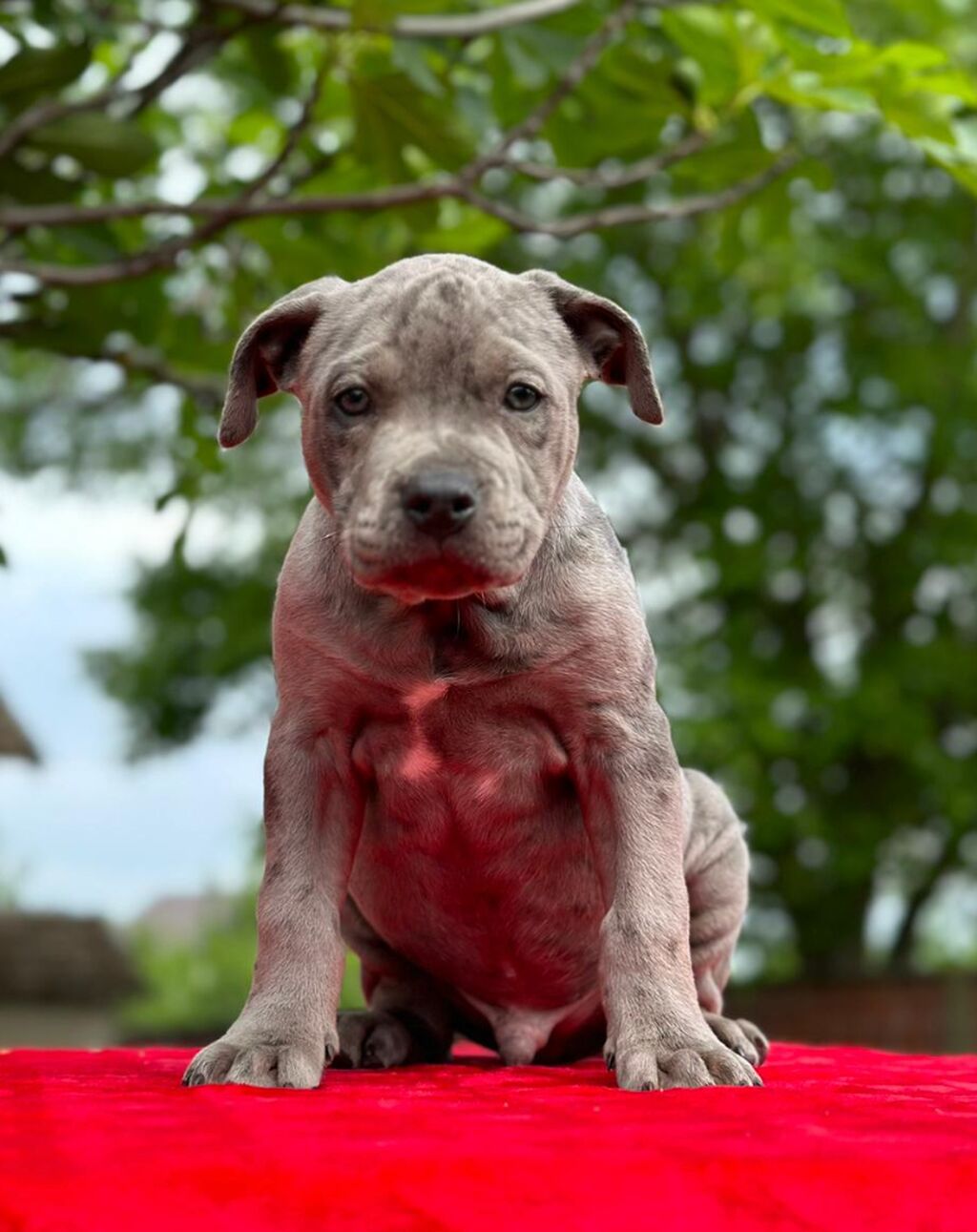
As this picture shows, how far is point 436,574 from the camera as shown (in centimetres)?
289

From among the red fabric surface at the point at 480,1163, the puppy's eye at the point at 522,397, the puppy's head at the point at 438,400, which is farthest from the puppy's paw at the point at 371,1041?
the puppy's eye at the point at 522,397

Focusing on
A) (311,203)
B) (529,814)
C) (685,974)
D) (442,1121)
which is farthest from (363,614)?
(311,203)

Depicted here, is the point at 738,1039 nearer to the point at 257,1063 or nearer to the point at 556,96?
the point at 257,1063

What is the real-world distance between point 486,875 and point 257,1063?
2.41ft

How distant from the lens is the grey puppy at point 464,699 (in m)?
2.97

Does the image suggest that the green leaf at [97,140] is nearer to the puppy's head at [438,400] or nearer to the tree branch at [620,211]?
the tree branch at [620,211]

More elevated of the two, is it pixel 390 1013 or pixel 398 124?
pixel 398 124

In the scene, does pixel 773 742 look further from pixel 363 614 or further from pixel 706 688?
pixel 363 614

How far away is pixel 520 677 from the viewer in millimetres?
3287

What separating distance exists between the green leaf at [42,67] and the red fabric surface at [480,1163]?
114 inches

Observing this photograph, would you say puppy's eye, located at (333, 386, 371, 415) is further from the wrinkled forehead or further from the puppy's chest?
the puppy's chest

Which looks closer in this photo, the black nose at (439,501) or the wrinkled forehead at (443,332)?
the black nose at (439,501)

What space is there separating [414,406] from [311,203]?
1.92 metres

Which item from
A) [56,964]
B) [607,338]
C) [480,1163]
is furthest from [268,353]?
[56,964]
